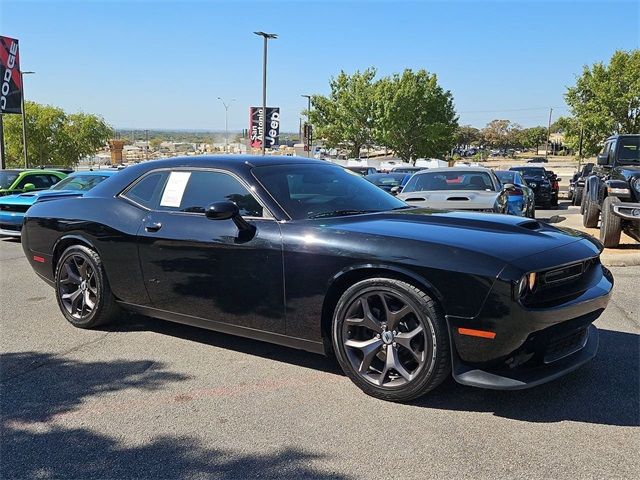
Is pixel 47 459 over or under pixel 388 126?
under

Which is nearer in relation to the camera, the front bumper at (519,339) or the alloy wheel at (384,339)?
the front bumper at (519,339)

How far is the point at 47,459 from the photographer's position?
2900mm

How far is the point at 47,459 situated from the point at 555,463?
2.54 metres

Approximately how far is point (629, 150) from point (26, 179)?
482 inches

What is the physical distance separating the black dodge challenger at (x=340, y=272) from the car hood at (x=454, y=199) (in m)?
3.45

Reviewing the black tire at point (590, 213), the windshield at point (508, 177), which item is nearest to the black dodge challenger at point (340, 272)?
the black tire at point (590, 213)

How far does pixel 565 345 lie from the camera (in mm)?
3436

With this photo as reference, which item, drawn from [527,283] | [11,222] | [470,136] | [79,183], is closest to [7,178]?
[11,222]

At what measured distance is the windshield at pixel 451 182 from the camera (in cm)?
949

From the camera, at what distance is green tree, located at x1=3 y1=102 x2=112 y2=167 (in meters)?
44.6

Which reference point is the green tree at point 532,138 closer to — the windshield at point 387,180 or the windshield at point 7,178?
the windshield at point 387,180

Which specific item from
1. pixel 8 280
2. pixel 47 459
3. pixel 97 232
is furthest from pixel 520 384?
pixel 8 280

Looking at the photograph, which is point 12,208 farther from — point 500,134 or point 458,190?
point 500,134

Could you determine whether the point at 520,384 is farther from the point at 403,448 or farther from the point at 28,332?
the point at 28,332
